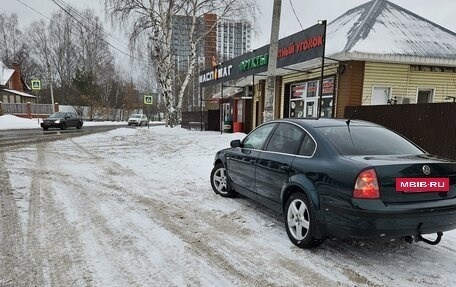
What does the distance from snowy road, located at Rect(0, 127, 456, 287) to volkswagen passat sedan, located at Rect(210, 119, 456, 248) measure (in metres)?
0.34

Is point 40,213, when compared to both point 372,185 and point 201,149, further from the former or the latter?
point 201,149

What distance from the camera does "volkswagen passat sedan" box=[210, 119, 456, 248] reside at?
3.26 m

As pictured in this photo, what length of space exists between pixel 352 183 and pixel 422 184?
2.39 feet

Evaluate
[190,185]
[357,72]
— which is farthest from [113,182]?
[357,72]

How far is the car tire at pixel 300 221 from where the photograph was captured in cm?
375

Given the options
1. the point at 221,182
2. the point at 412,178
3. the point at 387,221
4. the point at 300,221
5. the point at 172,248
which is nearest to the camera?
the point at 387,221

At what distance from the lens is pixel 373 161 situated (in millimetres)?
3441

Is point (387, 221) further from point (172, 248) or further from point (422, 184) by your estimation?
point (172, 248)

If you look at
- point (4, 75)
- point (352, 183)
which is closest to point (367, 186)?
point (352, 183)

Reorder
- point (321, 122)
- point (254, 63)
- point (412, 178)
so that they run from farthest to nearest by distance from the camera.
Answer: point (254, 63) → point (321, 122) → point (412, 178)

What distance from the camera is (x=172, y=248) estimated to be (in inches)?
151

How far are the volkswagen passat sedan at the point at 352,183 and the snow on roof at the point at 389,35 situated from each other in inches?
290

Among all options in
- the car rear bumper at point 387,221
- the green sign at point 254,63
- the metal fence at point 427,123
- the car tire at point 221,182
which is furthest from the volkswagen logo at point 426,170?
the green sign at point 254,63

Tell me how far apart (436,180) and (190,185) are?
4759 millimetres
